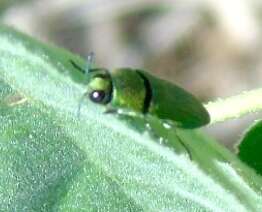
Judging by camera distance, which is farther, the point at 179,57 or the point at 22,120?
the point at 179,57

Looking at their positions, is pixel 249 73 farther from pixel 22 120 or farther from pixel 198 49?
pixel 22 120

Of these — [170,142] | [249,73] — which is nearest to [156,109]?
[170,142]

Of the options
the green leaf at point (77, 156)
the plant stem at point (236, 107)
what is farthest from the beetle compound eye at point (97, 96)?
the plant stem at point (236, 107)

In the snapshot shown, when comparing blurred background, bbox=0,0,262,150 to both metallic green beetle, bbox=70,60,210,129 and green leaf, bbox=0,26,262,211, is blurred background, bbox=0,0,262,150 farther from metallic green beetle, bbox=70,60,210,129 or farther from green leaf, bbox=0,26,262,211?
green leaf, bbox=0,26,262,211

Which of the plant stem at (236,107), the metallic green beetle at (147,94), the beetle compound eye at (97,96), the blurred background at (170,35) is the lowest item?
the blurred background at (170,35)

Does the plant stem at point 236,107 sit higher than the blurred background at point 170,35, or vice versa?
the plant stem at point 236,107

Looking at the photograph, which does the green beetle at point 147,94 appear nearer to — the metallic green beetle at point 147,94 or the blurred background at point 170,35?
the metallic green beetle at point 147,94

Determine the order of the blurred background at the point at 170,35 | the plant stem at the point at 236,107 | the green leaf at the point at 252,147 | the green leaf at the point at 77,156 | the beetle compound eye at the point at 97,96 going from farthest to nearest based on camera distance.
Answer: the blurred background at the point at 170,35 < the green leaf at the point at 252,147 < the plant stem at the point at 236,107 < the beetle compound eye at the point at 97,96 < the green leaf at the point at 77,156
